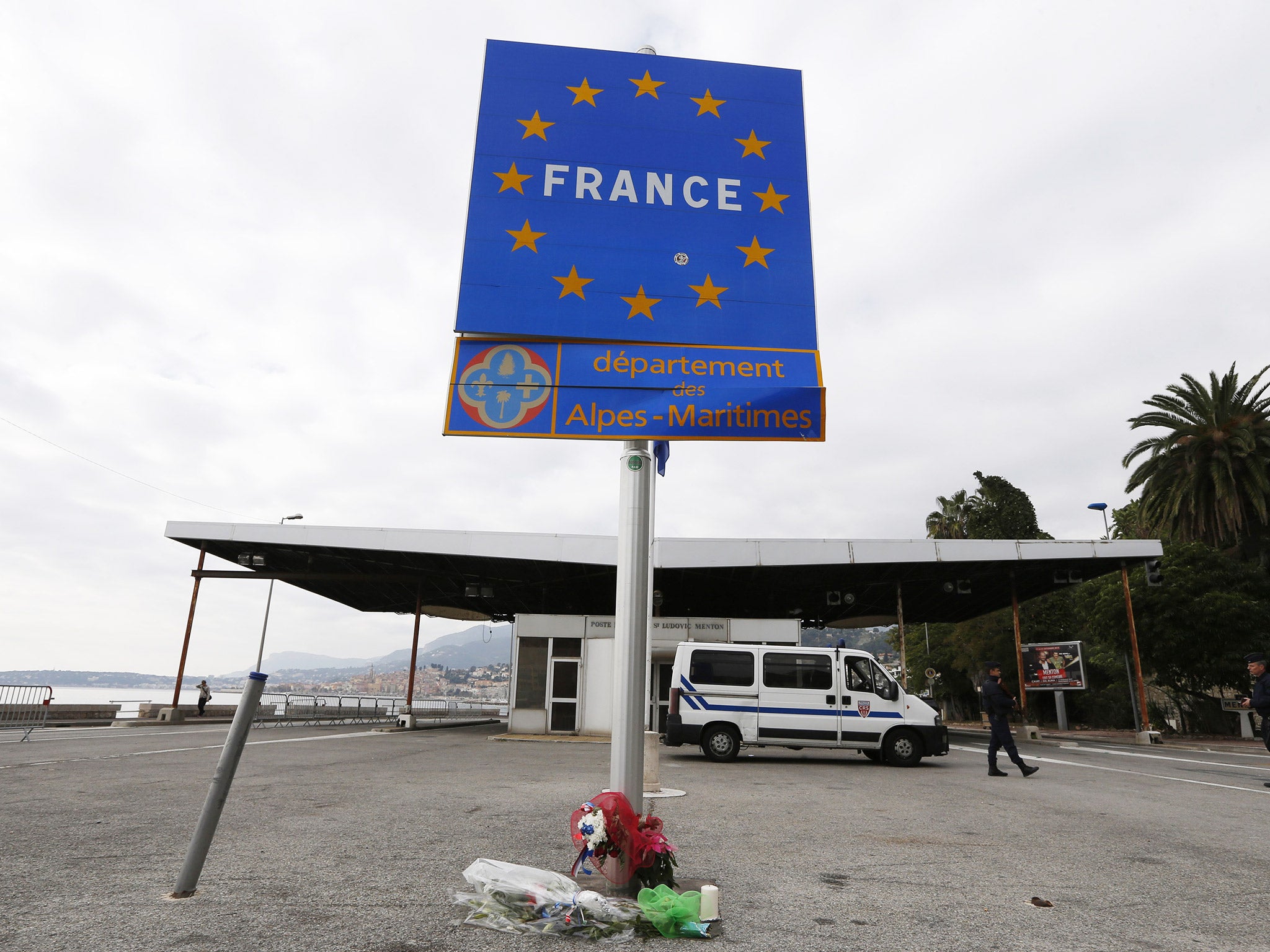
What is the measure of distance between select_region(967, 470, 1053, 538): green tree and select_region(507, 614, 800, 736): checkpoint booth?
3304 cm

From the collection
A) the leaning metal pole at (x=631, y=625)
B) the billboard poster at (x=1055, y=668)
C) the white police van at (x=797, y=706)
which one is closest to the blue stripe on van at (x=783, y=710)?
the white police van at (x=797, y=706)

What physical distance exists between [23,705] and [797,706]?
799 inches

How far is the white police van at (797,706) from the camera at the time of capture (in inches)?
557

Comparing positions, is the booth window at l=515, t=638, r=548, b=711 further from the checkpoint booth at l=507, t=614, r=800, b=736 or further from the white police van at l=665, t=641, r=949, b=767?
the white police van at l=665, t=641, r=949, b=767

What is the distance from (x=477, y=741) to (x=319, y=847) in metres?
14.5

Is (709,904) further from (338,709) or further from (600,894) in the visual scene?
(338,709)

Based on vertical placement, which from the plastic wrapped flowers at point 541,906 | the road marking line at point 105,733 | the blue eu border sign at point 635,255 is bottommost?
the road marking line at point 105,733

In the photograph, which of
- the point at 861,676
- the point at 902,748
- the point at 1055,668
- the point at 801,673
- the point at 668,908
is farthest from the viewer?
the point at 1055,668

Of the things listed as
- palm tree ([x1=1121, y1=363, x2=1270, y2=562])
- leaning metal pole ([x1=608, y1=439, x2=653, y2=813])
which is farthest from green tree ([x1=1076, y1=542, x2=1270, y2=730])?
leaning metal pole ([x1=608, y1=439, x2=653, y2=813])

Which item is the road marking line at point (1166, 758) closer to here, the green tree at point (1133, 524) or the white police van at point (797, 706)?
the white police van at point (797, 706)

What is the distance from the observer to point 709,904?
379cm

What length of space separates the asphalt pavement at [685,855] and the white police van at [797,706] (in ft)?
8.90

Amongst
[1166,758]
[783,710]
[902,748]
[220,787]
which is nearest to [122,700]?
[783,710]

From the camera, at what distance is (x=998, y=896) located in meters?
4.48
